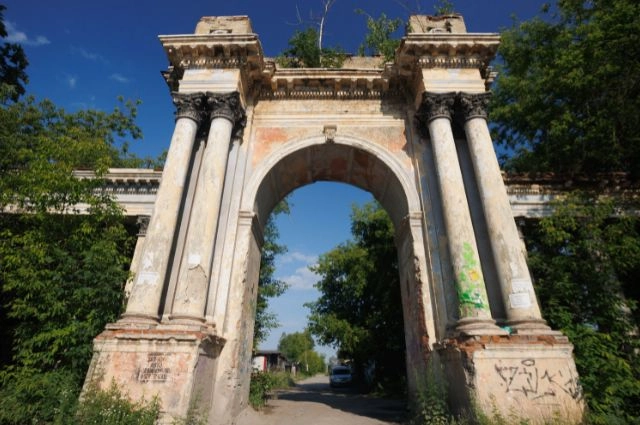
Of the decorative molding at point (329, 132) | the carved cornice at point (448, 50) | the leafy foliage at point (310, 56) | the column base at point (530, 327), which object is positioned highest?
the leafy foliage at point (310, 56)

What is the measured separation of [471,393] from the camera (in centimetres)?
557

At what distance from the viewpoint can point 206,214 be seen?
7.63 meters

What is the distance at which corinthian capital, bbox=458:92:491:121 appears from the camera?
8469mm

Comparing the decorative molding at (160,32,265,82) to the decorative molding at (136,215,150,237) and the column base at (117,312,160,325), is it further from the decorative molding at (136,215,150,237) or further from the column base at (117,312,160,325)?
the column base at (117,312,160,325)

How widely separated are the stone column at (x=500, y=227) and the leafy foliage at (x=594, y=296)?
1.31 metres

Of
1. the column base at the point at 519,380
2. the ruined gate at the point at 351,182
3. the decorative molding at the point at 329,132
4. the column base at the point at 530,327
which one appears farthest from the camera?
the decorative molding at the point at 329,132

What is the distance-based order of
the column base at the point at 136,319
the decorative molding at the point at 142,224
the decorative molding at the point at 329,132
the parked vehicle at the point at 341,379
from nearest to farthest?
the column base at the point at 136,319, the decorative molding at the point at 329,132, the decorative molding at the point at 142,224, the parked vehicle at the point at 341,379

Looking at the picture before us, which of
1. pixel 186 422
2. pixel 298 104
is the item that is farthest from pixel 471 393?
pixel 298 104

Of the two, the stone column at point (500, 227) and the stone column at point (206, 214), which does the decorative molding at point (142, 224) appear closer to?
the stone column at point (206, 214)

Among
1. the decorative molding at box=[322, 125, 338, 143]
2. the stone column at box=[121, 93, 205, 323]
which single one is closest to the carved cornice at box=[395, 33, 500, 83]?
the decorative molding at box=[322, 125, 338, 143]

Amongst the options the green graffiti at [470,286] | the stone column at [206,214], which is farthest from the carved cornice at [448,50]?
the green graffiti at [470,286]

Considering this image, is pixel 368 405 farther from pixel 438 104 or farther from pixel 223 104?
pixel 223 104

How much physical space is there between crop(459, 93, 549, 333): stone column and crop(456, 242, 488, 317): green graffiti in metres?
0.47

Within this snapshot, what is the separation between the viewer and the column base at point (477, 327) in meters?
6.15
